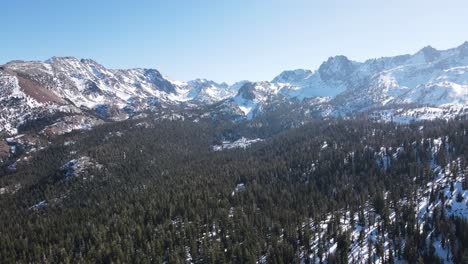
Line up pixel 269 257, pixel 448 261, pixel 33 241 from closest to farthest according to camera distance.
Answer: pixel 448 261
pixel 269 257
pixel 33 241

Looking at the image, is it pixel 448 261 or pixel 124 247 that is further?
pixel 124 247

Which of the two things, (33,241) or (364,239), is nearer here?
Answer: (364,239)

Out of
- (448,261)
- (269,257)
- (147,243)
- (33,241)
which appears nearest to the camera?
(448,261)

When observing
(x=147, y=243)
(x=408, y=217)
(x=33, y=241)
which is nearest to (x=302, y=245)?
(x=408, y=217)

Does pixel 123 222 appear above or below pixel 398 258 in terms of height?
above

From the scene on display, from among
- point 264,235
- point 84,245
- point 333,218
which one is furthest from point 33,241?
point 333,218

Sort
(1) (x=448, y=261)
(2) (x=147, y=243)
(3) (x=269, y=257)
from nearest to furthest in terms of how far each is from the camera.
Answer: (1) (x=448, y=261) < (3) (x=269, y=257) < (2) (x=147, y=243)

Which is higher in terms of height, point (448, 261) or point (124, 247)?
point (124, 247)

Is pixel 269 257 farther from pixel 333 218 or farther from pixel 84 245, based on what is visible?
pixel 84 245

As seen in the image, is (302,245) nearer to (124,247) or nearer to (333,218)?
(333,218)
